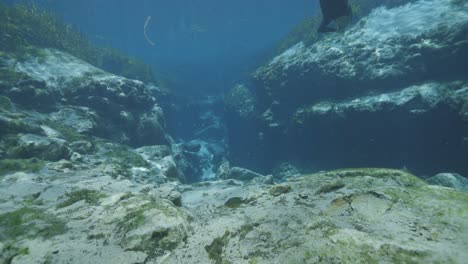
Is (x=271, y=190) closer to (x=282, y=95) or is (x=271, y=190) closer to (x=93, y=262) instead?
A: (x=93, y=262)

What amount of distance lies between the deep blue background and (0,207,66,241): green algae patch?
2757 cm

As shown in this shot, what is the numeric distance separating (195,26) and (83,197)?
269ft

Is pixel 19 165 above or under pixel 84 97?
under

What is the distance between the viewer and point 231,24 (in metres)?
81.9

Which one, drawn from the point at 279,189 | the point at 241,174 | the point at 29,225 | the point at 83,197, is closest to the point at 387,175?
the point at 279,189

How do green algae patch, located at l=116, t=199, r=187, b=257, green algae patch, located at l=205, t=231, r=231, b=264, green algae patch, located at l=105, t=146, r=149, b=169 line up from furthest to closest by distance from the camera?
green algae patch, located at l=105, t=146, r=149, b=169, green algae patch, located at l=116, t=199, r=187, b=257, green algae patch, located at l=205, t=231, r=231, b=264

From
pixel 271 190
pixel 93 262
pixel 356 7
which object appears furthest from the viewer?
pixel 356 7

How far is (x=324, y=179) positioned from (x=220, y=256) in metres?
2.89

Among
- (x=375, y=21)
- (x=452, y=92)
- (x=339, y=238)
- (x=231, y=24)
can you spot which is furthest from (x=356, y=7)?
(x=231, y=24)

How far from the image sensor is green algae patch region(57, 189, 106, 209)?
5.19 m

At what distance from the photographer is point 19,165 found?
7.68m

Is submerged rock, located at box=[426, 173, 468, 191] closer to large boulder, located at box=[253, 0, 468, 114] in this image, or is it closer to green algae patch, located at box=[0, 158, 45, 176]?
large boulder, located at box=[253, 0, 468, 114]

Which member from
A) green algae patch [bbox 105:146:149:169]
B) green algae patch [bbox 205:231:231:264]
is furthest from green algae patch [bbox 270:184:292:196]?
green algae patch [bbox 105:146:149:169]

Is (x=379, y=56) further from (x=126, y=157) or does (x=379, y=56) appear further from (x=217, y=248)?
(x=217, y=248)
